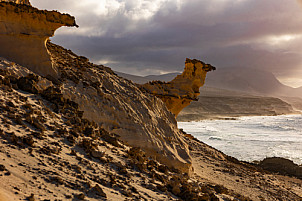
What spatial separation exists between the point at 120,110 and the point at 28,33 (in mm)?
3984

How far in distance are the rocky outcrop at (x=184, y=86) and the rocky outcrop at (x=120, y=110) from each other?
23.9 ft

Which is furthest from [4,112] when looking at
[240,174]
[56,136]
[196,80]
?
[196,80]

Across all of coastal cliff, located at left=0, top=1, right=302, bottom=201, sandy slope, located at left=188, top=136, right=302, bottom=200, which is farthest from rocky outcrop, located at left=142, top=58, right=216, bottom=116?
coastal cliff, located at left=0, top=1, right=302, bottom=201

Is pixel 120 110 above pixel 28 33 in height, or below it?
below

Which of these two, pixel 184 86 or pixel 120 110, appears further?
pixel 184 86

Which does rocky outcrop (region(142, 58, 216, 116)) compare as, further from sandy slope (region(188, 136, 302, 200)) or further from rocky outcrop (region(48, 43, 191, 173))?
rocky outcrop (region(48, 43, 191, 173))

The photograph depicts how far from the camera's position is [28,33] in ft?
31.5

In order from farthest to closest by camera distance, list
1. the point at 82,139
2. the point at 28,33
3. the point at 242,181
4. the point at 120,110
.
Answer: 1. the point at 242,181
2. the point at 120,110
3. the point at 28,33
4. the point at 82,139

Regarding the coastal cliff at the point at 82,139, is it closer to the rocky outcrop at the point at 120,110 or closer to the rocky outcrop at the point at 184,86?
the rocky outcrop at the point at 120,110

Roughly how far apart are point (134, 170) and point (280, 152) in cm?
2323

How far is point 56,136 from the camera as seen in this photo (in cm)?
644

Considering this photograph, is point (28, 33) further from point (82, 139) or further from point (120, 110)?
point (82, 139)

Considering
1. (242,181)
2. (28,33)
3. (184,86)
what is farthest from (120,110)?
(184,86)

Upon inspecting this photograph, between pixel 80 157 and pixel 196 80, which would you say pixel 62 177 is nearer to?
pixel 80 157
